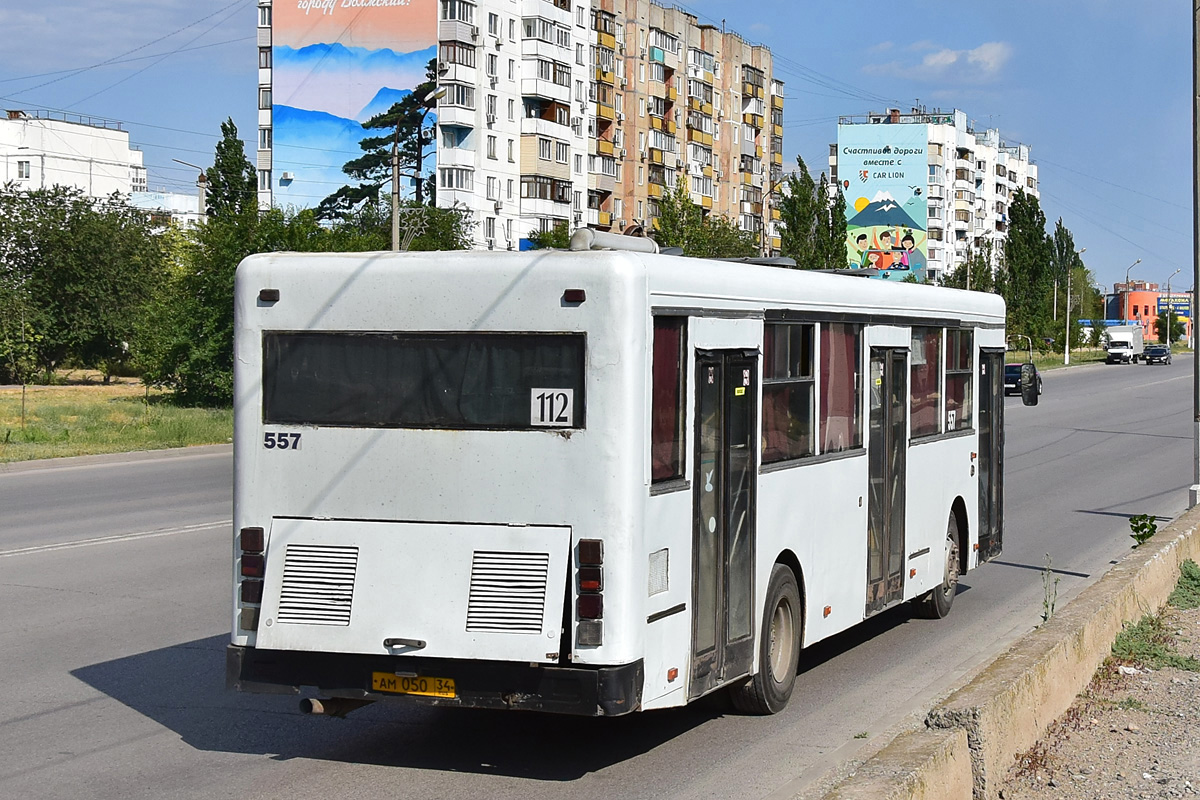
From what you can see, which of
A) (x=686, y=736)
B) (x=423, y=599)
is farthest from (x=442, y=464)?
(x=686, y=736)

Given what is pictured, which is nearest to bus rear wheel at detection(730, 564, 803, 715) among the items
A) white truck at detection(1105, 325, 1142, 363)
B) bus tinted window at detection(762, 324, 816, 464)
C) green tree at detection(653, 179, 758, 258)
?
bus tinted window at detection(762, 324, 816, 464)

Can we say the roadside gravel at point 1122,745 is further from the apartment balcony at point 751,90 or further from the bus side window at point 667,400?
the apartment balcony at point 751,90

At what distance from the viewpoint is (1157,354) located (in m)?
105

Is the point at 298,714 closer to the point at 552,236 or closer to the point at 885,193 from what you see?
the point at 552,236

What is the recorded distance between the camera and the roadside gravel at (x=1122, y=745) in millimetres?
6918

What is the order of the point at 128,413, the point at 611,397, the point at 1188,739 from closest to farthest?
the point at 611,397, the point at 1188,739, the point at 128,413

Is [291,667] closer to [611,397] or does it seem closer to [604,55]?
[611,397]

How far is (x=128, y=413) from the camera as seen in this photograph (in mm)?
39812

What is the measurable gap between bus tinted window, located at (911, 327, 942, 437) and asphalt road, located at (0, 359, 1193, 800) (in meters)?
1.65

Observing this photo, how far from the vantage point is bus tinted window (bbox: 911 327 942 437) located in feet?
36.9

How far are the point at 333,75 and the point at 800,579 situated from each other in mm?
77382

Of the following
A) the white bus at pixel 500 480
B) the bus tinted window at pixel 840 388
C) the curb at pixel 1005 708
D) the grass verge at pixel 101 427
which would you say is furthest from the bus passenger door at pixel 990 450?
the grass verge at pixel 101 427

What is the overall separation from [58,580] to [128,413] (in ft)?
91.6

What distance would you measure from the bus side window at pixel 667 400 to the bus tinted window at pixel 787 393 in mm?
1128
